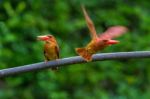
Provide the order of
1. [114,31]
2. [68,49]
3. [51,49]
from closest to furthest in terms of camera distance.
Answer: [114,31] → [51,49] → [68,49]

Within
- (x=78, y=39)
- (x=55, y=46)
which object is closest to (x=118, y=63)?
(x=78, y=39)

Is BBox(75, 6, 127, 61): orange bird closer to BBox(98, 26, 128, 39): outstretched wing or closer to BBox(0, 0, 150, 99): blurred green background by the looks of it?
BBox(98, 26, 128, 39): outstretched wing

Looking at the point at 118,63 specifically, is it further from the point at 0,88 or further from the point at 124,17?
the point at 0,88

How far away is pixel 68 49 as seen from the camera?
3141mm

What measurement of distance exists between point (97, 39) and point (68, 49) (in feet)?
7.25

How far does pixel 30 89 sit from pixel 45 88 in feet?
0.42

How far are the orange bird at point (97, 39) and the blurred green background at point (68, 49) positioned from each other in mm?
1890

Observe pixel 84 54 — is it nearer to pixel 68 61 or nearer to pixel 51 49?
pixel 68 61

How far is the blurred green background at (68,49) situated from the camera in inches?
120

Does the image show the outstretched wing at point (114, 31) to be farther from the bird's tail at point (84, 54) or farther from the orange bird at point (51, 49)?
the orange bird at point (51, 49)

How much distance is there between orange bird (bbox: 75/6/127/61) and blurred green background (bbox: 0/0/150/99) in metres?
1.89

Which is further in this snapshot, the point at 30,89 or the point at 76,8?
the point at 76,8

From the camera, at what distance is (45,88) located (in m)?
3.01

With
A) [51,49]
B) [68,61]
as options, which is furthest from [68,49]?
[68,61]
